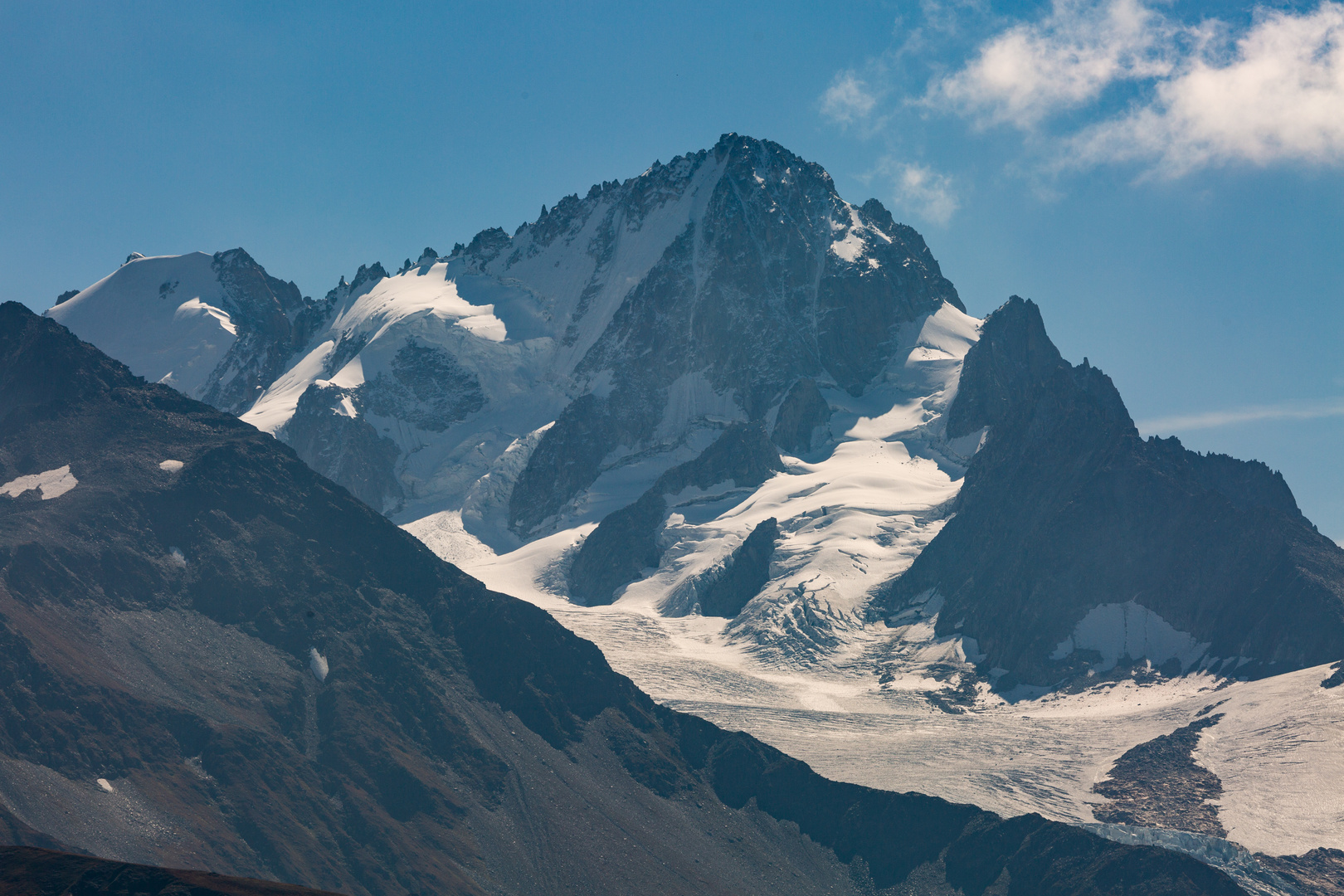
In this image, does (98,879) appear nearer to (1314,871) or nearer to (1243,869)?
(1243,869)

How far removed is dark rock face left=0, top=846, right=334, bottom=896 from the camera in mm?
121312

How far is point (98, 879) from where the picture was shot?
123 meters

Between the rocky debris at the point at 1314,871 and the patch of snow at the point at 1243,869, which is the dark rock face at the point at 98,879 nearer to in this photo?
the patch of snow at the point at 1243,869

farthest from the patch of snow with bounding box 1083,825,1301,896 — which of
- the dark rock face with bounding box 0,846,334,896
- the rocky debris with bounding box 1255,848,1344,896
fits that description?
the dark rock face with bounding box 0,846,334,896

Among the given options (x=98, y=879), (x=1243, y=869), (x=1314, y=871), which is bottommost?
(x=98, y=879)

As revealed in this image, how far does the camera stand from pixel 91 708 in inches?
6791

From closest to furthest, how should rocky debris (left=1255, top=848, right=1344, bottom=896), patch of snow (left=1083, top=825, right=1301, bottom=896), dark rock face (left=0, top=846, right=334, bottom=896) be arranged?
dark rock face (left=0, top=846, right=334, bottom=896) → patch of snow (left=1083, top=825, right=1301, bottom=896) → rocky debris (left=1255, top=848, right=1344, bottom=896)

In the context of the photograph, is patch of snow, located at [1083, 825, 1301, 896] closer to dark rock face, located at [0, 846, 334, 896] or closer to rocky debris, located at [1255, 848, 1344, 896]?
rocky debris, located at [1255, 848, 1344, 896]

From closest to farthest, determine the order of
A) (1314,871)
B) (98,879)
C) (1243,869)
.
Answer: (98,879)
(1243,869)
(1314,871)

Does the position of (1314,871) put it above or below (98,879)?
above

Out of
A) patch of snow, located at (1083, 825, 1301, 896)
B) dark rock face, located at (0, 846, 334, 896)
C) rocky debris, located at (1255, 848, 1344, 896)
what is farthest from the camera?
rocky debris, located at (1255, 848, 1344, 896)

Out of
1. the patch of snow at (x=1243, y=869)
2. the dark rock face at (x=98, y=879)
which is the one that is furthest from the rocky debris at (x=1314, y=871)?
the dark rock face at (x=98, y=879)

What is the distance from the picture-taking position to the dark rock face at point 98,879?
121 m

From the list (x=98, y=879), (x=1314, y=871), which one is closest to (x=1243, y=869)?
(x=1314, y=871)
